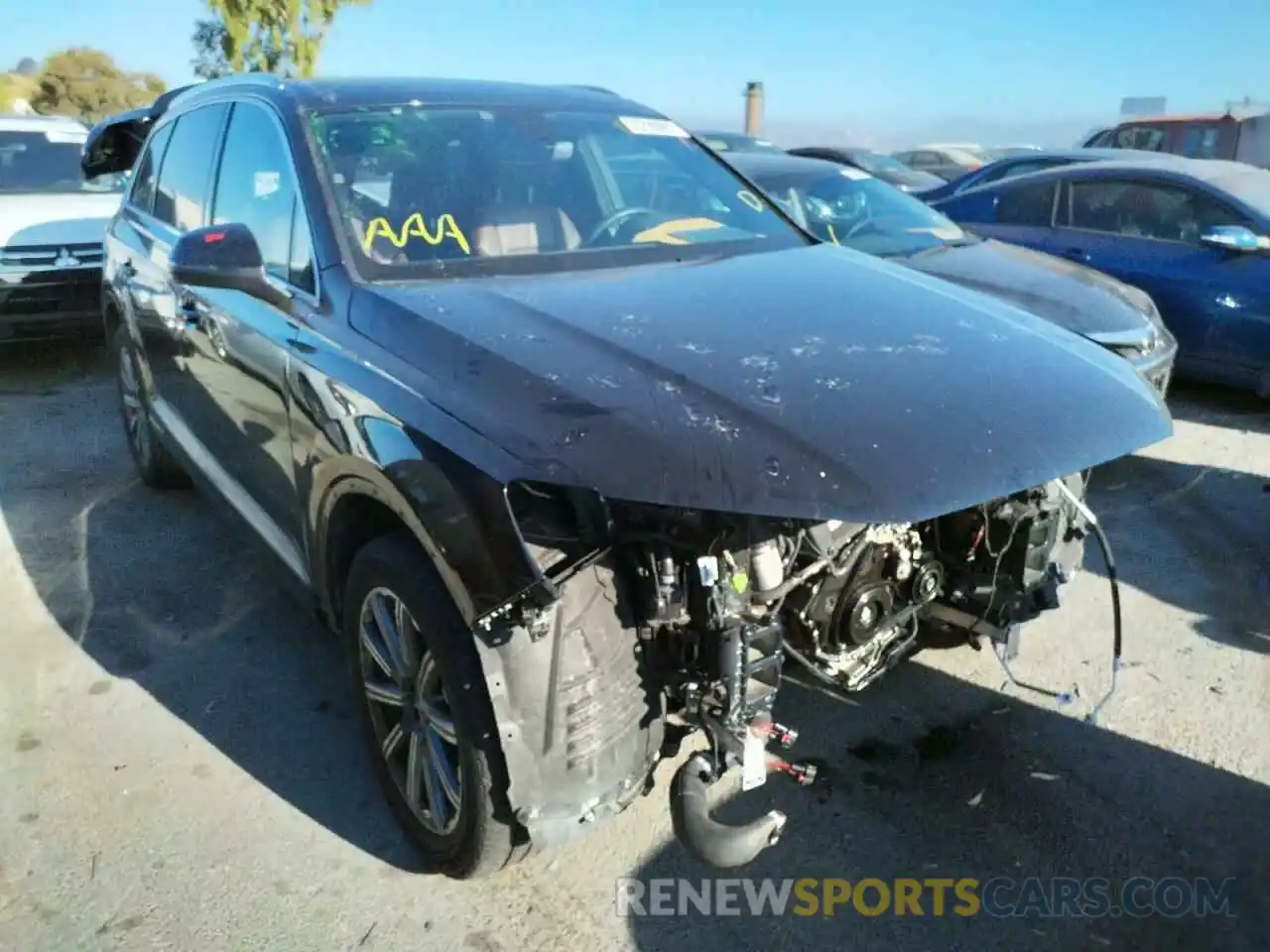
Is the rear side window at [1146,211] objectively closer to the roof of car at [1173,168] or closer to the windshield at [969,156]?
the roof of car at [1173,168]

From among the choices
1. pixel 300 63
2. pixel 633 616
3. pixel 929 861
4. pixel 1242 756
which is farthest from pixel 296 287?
pixel 300 63

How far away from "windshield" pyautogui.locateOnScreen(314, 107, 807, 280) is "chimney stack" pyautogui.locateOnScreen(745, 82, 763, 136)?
20060 mm

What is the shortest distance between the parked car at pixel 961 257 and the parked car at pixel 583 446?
6.89 feet

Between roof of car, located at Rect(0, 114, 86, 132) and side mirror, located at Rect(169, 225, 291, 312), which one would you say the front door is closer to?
side mirror, located at Rect(169, 225, 291, 312)

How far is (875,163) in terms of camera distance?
50.1 ft

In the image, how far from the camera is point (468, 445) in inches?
79.7

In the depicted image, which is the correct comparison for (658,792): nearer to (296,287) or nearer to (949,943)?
(949,943)

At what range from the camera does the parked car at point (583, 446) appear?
197 cm

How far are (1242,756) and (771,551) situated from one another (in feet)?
5.94

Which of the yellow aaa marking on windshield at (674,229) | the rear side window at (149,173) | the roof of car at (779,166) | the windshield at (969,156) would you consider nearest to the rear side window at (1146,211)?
the roof of car at (779,166)

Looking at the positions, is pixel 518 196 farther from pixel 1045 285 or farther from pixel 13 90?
pixel 13 90

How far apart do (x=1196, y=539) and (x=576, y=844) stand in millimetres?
3238

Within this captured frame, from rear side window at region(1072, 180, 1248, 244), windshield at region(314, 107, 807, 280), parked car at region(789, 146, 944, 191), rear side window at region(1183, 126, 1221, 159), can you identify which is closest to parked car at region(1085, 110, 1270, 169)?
rear side window at region(1183, 126, 1221, 159)

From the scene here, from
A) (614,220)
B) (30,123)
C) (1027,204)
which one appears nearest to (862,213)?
(1027,204)
